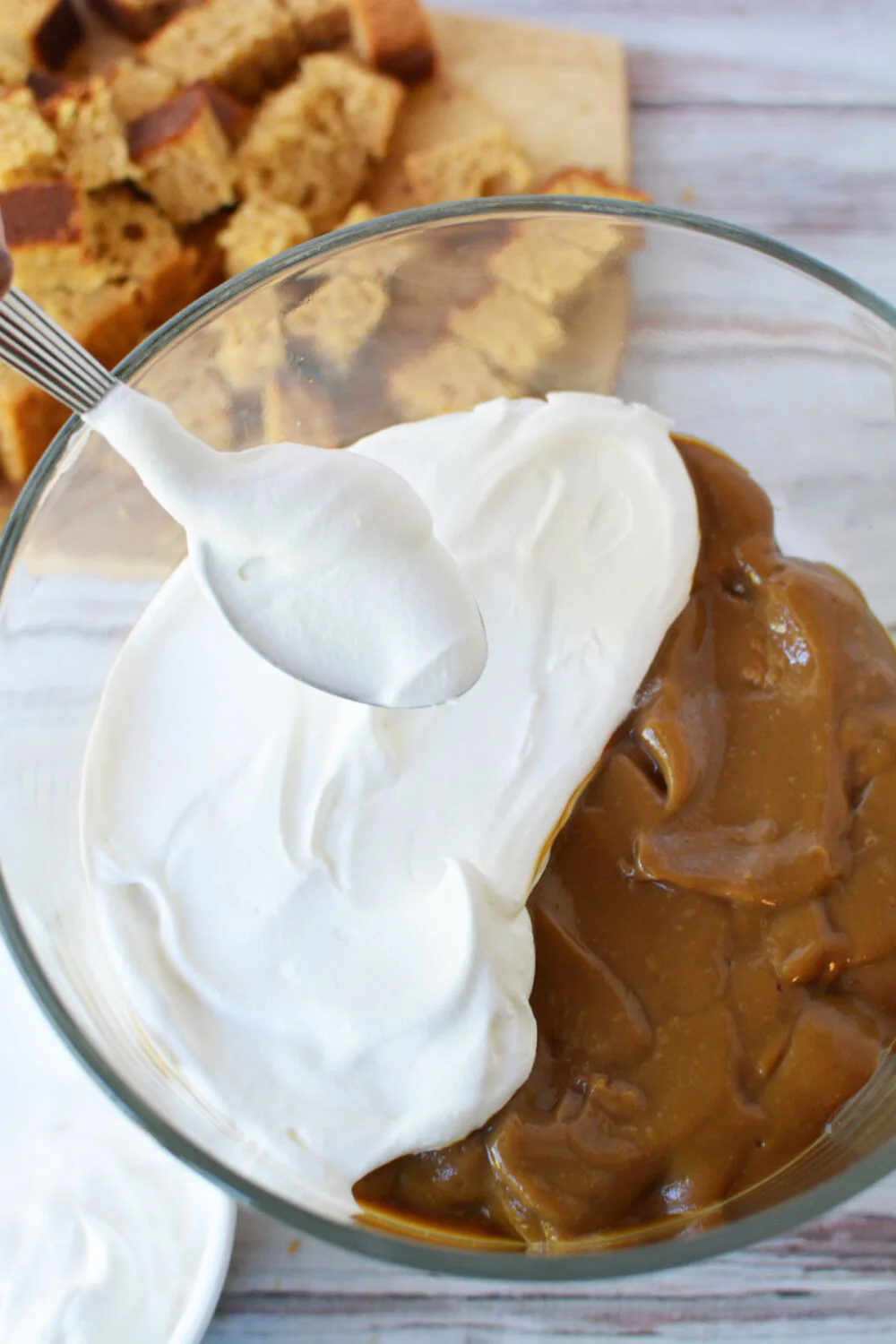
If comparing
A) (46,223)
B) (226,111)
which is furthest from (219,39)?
(46,223)

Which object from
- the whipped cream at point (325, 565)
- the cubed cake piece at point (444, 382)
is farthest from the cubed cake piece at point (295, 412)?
the whipped cream at point (325, 565)

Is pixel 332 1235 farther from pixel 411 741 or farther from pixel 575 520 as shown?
pixel 575 520

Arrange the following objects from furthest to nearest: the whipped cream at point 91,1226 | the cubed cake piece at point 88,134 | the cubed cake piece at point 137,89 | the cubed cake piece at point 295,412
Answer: the cubed cake piece at point 137,89 → the cubed cake piece at point 88,134 → the cubed cake piece at point 295,412 → the whipped cream at point 91,1226

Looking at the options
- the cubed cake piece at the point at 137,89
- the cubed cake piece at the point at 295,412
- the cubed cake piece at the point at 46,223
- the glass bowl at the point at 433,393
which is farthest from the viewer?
the cubed cake piece at the point at 137,89

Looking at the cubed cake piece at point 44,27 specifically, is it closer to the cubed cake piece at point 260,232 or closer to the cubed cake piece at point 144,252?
the cubed cake piece at point 144,252

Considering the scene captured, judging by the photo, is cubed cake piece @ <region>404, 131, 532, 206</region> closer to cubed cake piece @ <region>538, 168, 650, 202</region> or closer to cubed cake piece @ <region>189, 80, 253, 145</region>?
cubed cake piece @ <region>538, 168, 650, 202</region>

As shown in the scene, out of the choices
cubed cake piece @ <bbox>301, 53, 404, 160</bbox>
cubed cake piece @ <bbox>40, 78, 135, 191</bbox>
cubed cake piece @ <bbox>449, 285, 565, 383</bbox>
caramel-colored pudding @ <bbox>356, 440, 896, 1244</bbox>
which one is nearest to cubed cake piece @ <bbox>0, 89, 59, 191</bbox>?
cubed cake piece @ <bbox>40, 78, 135, 191</bbox>

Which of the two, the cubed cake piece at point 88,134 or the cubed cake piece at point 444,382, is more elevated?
the cubed cake piece at point 88,134
